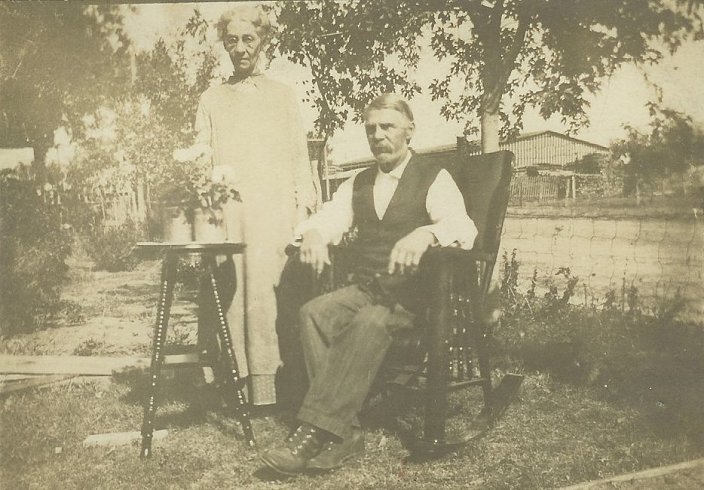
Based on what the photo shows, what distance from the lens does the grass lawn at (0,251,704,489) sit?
1.71 metres

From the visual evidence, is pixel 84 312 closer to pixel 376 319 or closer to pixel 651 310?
pixel 376 319

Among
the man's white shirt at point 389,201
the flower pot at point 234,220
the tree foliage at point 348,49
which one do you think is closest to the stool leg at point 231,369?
the flower pot at point 234,220

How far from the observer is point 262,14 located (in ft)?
6.76

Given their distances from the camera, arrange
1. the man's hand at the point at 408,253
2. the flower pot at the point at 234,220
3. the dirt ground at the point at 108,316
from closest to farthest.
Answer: the man's hand at the point at 408,253 < the flower pot at the point at 234,220 < the dirt ground at the point at 108,316

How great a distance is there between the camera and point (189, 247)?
5.87 ft

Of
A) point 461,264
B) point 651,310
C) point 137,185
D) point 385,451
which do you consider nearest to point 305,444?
point 385,451

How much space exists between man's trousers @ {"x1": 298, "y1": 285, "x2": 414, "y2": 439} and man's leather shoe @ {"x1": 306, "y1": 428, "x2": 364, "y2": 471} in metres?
0.04

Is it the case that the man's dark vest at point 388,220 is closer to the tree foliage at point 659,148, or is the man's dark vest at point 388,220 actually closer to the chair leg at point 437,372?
→ the chair leg at point 437,372

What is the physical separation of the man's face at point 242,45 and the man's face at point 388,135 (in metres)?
0.52

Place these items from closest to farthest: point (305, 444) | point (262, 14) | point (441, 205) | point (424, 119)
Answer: point (305, 444) < point (441, 205) < point (262, 14) < point (424, 119)

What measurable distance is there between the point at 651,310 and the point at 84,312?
248 cm

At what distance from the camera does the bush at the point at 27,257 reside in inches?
78.0

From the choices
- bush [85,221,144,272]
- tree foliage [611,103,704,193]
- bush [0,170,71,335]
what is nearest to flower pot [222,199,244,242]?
bush [85,221,144,272]

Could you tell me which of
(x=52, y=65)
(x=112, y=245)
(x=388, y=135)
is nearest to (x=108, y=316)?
(x=112, y=245)
